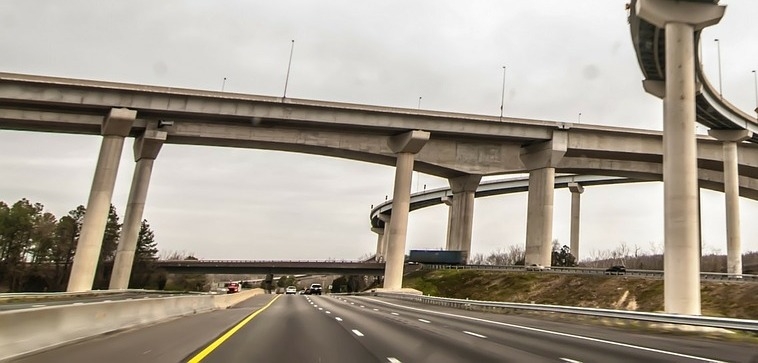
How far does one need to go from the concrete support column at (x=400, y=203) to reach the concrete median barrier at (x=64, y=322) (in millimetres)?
38212

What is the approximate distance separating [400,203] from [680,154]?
104 ft

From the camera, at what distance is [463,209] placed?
7094 centimetres

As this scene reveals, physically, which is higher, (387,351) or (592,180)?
(592,180)

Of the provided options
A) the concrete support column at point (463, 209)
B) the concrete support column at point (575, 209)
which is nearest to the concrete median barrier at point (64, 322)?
the concrete support column at point (463, 209)

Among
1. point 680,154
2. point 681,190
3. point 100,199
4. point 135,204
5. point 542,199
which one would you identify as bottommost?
point 100,199

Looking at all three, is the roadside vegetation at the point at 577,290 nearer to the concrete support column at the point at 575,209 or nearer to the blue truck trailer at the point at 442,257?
the blue truck trailer at the point at 442,257

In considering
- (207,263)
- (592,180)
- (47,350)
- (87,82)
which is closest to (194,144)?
(87,82)

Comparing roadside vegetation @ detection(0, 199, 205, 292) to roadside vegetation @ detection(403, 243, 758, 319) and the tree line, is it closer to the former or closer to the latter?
the tree line

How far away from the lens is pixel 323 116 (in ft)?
174

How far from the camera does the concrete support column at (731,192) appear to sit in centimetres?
5225

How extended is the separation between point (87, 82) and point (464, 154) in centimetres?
3864

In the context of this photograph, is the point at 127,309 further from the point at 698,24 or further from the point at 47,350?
the point at 698,24

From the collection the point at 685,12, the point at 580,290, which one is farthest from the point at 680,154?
the point at 580,290

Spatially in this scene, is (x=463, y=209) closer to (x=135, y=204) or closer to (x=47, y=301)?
(x=135, y=204)
